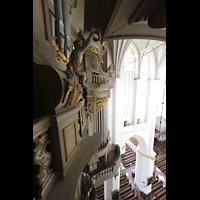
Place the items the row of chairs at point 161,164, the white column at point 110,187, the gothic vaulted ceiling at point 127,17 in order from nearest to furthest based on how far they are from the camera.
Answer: the gothic vaulted ceiling at point 127,17, the white column at point 110,187, the row of chairs at point 161,164

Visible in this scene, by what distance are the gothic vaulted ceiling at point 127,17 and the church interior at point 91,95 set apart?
2 cm

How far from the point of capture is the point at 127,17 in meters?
2.21

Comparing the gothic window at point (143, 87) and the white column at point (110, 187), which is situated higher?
the gothic window at point (143, 87)

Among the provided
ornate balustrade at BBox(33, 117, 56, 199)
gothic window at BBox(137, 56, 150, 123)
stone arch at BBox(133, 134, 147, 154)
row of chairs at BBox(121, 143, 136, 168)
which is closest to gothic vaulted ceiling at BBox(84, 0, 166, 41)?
ornate balustrade at BBox(33, 117, 56, 199)

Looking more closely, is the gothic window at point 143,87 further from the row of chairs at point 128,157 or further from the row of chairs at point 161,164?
the row of chairs at point 161,164

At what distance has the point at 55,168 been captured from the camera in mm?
810

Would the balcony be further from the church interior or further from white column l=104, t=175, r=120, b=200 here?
white column l=104, t=175, r=120, b=200

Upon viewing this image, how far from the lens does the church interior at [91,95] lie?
0.69 m

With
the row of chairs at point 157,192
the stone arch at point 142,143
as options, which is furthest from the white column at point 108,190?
the stone arch at point 142,143

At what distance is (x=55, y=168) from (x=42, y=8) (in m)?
1.46

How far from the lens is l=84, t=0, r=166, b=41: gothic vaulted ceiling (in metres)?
1.81
